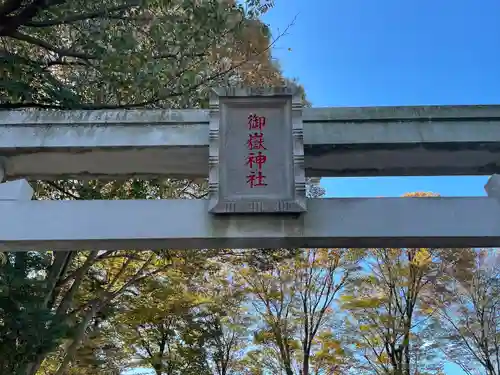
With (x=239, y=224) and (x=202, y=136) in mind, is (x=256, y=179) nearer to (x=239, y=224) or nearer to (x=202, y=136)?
(x=239, y=224)

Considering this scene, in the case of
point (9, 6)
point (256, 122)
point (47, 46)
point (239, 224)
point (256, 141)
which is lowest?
point (239, 224)

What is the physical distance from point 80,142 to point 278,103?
107 cm

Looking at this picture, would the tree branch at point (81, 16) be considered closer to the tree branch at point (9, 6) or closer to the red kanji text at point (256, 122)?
the tree branch at point (9, 6)

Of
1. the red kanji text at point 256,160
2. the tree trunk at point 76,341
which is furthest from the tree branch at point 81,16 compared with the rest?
the tree trunk at point 76,341

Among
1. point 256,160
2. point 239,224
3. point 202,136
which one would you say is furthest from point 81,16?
point 239,224

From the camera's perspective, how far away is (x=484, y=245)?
8.73 ft

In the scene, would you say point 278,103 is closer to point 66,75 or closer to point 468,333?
point 66,75

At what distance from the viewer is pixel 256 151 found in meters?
2.64

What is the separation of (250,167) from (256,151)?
96 mm

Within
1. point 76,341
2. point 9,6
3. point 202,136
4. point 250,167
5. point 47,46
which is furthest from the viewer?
point 76,341

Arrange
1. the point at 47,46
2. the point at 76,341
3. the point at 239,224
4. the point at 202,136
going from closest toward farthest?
the point at 239,224 < the point at 202,136 < the point at 47,46 < the point at 76,341

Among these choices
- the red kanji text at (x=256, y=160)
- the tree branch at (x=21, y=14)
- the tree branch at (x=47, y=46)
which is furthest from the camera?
the tree branch at (x=47, y=46)

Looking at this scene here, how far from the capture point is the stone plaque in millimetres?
2502

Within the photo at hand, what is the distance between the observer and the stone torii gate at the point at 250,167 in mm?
2514
